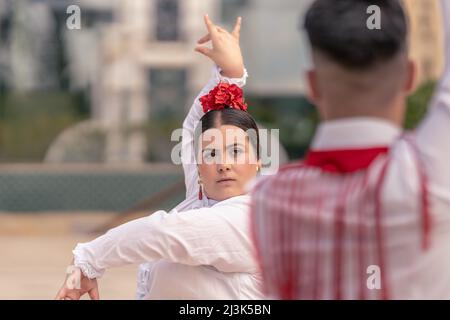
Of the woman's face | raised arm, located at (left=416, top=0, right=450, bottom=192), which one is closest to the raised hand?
the woman's face

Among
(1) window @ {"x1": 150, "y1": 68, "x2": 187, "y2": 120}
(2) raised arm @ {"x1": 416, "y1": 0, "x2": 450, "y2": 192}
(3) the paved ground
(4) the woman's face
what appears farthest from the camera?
(1) window @ {"x1": 150, "y1": 68, "x2": 187, "y2": 120}

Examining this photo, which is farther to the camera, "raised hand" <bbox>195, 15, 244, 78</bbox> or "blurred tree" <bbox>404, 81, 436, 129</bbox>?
"blurred tree" <bbox>404, 81, 436, 129</bbox>

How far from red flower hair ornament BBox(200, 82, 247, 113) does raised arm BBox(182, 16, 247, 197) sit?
0.05ft

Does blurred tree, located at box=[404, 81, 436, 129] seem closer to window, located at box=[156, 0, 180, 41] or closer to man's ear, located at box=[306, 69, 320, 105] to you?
window, located at box=[156, 0, 180, 41]

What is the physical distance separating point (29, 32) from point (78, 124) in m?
2.22

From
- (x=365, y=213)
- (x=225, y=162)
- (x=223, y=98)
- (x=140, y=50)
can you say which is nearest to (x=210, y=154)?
(x=225, y=162)

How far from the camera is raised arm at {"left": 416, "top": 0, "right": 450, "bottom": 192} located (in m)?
1.20

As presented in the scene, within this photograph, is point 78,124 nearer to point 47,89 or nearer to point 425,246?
point 47,89

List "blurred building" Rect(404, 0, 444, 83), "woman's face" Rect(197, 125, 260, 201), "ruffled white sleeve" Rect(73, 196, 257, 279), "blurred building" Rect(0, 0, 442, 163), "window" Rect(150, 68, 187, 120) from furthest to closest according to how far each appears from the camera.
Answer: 1. "window" Rect(150, 68, 187, 120)
2. "blurred building" Rect(0, 0, 442, 163)
3. "blurred building" Rect(404, 0, 444, 83)
4. "woman's face" Rect(197, 125, 260, 201)
5. "ruffled white sleeve" Rect(73, 196, 257, 279)

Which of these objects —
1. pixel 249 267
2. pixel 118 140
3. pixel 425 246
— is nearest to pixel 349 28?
pixel 425 246

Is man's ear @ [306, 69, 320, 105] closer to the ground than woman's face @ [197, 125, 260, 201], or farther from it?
farther from it

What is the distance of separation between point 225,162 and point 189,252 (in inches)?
11.7

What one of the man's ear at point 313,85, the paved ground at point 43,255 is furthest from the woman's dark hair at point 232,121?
the paved ground at point 43,255

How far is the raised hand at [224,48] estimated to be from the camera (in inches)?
92.9
